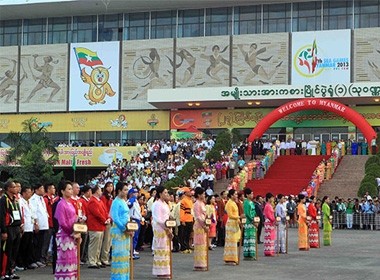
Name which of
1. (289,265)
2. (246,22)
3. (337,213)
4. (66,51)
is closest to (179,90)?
(246,22)

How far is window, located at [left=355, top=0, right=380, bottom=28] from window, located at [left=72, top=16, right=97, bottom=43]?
18124mm

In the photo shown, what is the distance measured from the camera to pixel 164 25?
52156 mm

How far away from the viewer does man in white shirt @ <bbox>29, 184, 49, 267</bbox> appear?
14352 mm

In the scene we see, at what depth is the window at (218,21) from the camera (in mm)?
51156

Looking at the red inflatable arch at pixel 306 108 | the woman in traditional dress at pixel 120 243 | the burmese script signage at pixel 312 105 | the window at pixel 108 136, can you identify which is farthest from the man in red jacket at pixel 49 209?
the window at pixel 108 136

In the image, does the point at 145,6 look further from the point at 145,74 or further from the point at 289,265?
the point at 289,265

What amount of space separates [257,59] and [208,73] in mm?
3424

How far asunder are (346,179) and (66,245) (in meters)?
27.5

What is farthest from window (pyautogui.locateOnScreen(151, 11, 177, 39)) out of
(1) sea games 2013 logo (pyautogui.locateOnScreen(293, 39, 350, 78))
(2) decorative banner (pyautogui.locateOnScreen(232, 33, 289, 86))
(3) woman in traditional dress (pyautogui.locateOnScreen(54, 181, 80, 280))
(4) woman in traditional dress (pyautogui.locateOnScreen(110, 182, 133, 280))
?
(3) woman in traditional dress (pyautogui.locateOnScreen(54, 181, 80, 280))

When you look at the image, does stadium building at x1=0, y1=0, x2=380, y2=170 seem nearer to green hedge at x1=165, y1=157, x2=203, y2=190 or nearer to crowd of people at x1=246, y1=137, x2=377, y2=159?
crowd of people at x1=246, y1=137, x2=377, y2=159

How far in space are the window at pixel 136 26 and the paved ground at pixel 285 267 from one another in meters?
34.3

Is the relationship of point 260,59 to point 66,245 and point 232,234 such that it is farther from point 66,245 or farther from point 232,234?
point 66,245

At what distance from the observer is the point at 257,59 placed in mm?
49688

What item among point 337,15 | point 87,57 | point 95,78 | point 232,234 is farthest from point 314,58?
point 232,234
